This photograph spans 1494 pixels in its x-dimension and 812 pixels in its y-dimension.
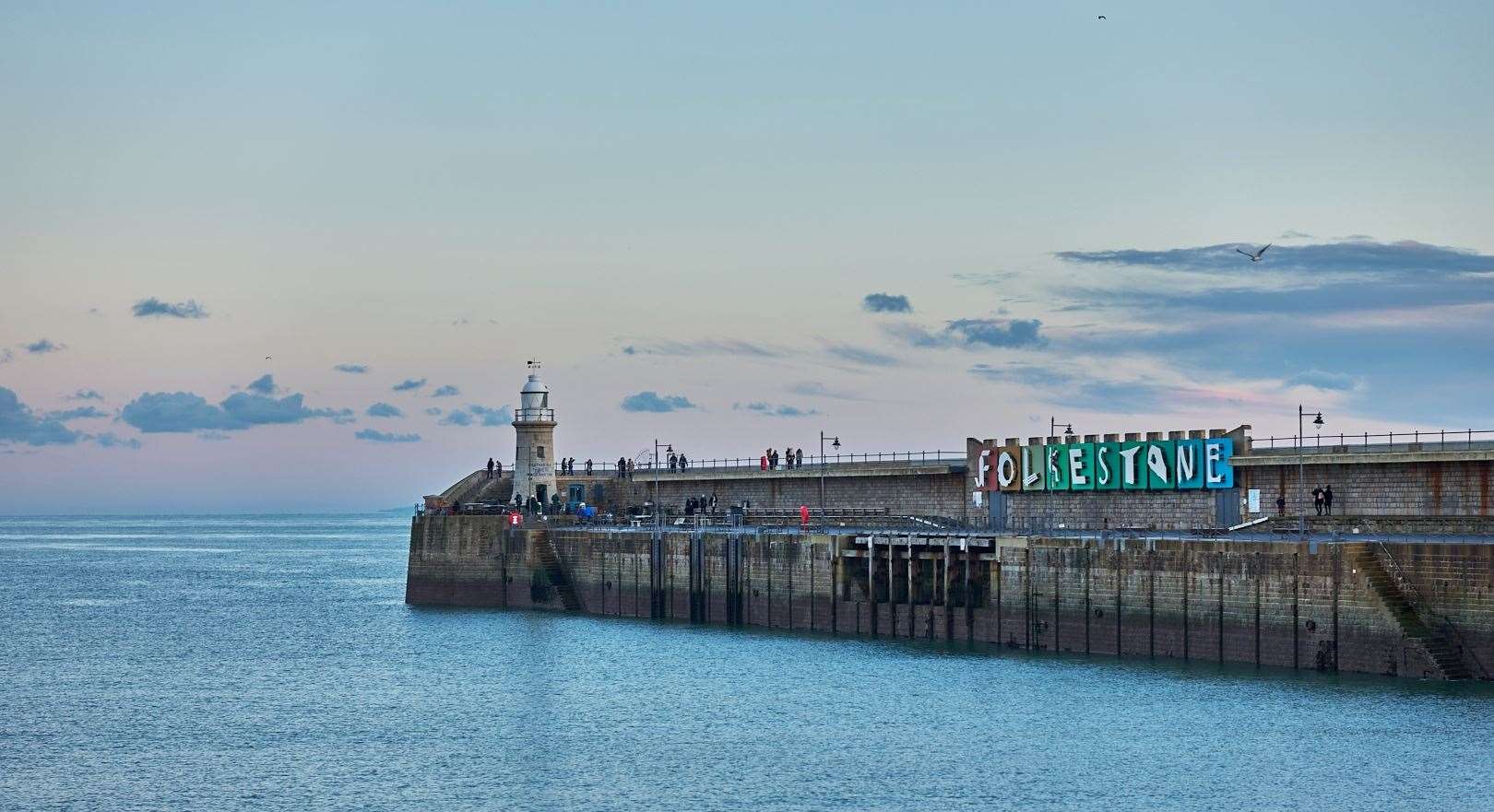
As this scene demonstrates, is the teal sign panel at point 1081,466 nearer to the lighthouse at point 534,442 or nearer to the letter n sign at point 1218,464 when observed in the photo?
the letter n sign at point 1218,464

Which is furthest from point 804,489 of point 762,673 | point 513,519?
point 762,673

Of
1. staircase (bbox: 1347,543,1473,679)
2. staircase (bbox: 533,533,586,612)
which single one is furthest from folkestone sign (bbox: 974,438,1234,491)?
staircase (bbox: 533,533,586,612)

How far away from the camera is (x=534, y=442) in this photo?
10788 cm

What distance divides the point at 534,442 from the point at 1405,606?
198 feet

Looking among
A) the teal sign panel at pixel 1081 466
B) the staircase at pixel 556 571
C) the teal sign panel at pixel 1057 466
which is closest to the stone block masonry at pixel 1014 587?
the staircase at pixel 556 571

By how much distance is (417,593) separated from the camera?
103 meters

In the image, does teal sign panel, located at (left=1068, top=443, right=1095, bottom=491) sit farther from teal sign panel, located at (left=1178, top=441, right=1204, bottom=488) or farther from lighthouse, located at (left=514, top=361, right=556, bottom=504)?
lighthouse, located at (left=514, top=361, right=556, bottom=504)

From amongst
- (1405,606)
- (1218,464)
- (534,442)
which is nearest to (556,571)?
(534,442)

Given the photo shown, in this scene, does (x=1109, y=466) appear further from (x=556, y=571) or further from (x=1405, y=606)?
(x=556, y=571)

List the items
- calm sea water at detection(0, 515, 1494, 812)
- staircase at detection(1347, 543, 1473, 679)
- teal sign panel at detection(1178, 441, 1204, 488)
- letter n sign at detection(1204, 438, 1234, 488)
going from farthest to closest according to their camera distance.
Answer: teal sign panel at detection(1178, 441, 1204, 488) < letter n sign at detection(1204, 438, 1234, 488) < staircase at detection(1347, 543, 1473, 679) < calm sea water at detection(0, 515, 1494, 812)

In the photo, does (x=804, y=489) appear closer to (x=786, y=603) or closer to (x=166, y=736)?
(x=786, y=603)

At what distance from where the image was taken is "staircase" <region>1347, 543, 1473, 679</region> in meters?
55.8

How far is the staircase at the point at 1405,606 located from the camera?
55.8m

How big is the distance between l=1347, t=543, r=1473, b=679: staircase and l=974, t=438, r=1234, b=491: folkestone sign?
66.5 ft
